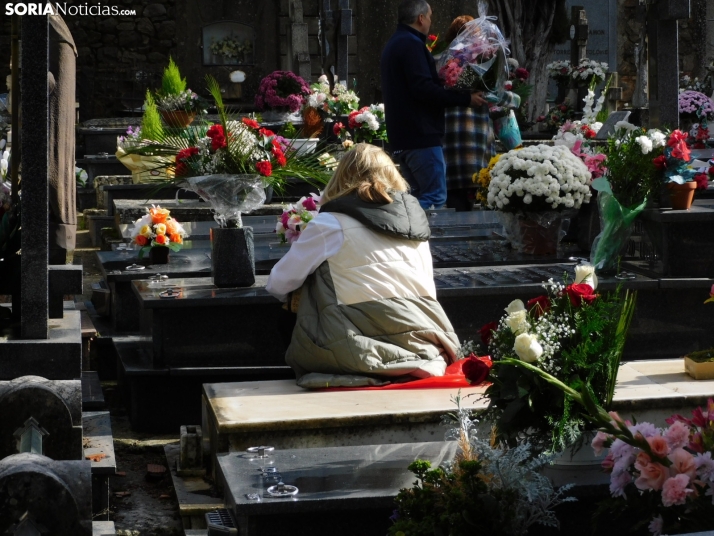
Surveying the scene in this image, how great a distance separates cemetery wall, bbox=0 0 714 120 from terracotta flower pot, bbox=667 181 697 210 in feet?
46.9

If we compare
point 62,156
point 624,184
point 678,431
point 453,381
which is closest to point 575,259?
point 624,184

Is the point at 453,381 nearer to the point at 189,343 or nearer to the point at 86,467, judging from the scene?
the point at 189,343

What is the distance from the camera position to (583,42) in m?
19.0

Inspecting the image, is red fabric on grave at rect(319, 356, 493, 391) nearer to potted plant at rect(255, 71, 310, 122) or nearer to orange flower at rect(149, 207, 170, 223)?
orange flower at rect(149, 207, 170, 223)

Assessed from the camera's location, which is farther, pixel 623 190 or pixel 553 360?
pixel 623 190

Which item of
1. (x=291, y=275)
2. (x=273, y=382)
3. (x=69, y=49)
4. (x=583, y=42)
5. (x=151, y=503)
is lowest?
(x=151, y=503)

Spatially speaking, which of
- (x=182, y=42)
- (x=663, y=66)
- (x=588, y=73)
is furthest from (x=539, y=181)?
(x=182, y=42)

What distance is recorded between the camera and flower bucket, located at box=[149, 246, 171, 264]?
22.4 ft

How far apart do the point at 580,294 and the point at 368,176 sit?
1.35 metres

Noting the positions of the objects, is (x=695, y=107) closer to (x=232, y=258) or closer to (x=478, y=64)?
(x=478, y=64)

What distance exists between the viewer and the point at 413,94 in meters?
8.62

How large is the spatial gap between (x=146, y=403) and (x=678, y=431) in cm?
315

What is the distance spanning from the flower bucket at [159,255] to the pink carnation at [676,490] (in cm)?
424

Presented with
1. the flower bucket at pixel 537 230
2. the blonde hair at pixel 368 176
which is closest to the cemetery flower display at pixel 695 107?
the flower bucket at pixel 537 230
